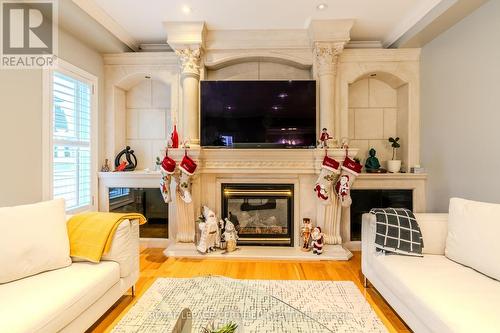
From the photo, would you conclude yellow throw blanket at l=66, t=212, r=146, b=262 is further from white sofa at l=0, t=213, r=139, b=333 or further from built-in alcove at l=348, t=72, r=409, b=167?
built-in alcove at l=348, t=72, r=409, b=167

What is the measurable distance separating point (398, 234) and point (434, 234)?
1.16ft

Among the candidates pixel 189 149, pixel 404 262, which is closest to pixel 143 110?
pixel 189 149

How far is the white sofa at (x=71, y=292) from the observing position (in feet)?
4.56

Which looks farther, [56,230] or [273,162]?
[273,162]

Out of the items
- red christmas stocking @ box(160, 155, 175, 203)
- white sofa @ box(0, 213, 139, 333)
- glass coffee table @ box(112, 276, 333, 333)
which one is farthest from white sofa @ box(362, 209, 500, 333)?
red christmas stocking @ box(160, 155, 175, 203)

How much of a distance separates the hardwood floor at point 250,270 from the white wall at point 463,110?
4.37 feet

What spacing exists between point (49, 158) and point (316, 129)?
292cm

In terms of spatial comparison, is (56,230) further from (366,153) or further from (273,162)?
(366,153)

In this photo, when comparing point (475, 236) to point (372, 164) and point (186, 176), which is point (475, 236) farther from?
point (186, 176)

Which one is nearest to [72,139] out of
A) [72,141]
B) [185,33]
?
[72,141]

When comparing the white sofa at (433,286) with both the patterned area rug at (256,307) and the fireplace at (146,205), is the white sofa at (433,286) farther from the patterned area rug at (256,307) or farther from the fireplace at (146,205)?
the fireplace at (146,205)

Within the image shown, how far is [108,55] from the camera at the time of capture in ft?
11.9

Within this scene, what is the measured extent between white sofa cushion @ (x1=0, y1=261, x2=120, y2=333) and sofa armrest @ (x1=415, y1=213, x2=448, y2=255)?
8.13 ft

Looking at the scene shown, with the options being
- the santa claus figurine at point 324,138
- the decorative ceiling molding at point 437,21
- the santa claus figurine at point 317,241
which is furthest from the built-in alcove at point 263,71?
the santa claus figurine at point 317,241
